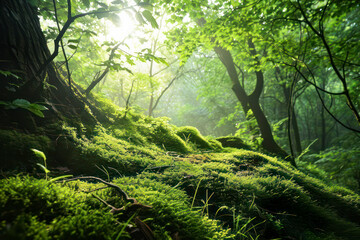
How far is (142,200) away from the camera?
49.8 inches

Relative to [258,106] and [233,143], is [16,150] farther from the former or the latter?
[258,106]

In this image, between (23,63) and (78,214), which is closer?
(78,214)

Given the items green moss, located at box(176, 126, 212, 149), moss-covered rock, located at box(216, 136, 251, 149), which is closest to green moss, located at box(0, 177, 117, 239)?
green moss, located at box(176, 126, 212, 149)

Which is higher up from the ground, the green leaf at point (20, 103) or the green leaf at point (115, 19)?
the green leaf at point (115, 19)

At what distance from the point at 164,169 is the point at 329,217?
2036 millimetres

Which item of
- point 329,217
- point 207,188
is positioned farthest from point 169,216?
point 329,217

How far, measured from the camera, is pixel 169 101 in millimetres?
34812

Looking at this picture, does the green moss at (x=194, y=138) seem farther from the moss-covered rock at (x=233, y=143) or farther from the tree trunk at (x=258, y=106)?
the tree trunk at (x=258, y=106)

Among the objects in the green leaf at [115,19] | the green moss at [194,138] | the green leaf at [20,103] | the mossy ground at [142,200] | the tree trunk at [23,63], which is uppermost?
the green leaf at [115,19]

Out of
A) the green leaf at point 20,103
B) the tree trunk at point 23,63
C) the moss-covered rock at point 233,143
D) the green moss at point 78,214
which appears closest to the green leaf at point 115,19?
the tree trunk at point 23,63

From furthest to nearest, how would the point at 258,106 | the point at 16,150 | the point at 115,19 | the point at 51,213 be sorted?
the point at 258,106
the point at 115,19
the point at 16,150
the point at 51,213

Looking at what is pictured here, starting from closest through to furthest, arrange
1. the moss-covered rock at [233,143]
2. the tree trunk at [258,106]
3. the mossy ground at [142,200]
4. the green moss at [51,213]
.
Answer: the green moss at [51,213] → the mossy ground at [142,200] → the moss-covered rock at [233,143] → the tree trunk at [258,106]

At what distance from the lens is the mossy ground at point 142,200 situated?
0.92 m

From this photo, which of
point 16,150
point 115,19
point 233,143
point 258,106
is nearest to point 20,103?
point 16,150
